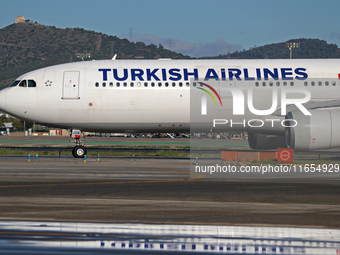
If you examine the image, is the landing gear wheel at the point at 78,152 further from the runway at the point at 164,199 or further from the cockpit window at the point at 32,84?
the runway at the point at 164,199

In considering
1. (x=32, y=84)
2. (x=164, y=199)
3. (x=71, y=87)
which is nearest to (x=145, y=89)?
(x=71, y=87)

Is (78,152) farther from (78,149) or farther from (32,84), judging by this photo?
(32,84)

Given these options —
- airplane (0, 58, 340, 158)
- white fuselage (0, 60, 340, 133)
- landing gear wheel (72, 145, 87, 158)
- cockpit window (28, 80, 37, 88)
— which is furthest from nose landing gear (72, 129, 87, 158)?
cockpit window (28, 80, 37, 88)

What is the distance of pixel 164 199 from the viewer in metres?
15.5

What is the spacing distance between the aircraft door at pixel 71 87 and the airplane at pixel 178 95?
5cm

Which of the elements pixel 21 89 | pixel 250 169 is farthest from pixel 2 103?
pixel 250 169

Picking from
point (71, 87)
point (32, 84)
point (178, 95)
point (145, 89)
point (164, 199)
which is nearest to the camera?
point (164, 199)

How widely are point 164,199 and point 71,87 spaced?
15.1 metres

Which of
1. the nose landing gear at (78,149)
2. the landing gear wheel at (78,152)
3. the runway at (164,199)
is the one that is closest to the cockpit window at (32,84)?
the nose landing gear at (78,149)

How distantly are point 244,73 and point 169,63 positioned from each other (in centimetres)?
399

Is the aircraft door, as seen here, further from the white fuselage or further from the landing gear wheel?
the landing gear wheel

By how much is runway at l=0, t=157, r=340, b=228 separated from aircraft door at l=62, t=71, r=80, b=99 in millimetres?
6461

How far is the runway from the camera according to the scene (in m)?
12.4

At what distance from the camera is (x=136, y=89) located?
2866 centimetres
